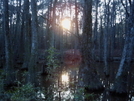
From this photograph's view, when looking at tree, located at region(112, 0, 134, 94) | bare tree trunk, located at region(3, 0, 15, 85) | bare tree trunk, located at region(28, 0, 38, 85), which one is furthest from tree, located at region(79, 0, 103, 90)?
bare tree trunk, located at region(3, 0, 15, 85)

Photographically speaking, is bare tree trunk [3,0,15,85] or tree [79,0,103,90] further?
bare tree trunk [3,0,15,85]

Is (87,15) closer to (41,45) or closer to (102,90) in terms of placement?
(102,90)

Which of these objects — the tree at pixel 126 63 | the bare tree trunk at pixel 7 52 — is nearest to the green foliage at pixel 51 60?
the bare tree trunk at pixel 7 52

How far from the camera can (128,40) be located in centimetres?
764

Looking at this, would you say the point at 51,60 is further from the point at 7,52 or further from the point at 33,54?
the point at 7,52

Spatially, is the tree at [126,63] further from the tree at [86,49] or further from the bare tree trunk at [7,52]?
the bare tree trunk at [7,52]

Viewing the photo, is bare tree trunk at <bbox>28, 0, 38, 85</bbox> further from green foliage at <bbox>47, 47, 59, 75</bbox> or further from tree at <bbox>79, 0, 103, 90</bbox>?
tree at <bbox>79, 0, 103, 90</bbox>

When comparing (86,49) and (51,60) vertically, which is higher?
(86,49)

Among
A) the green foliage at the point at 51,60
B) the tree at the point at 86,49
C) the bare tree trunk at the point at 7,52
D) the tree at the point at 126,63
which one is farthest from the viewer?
the bare tree trunk at the point at 7,52

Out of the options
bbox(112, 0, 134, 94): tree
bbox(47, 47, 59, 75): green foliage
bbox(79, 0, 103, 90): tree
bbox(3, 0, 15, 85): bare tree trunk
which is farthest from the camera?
bbox(3, 0, 15, 85): bare tree trunk

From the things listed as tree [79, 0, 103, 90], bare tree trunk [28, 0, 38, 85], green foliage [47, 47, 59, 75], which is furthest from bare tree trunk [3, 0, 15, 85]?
tree [79, 0, 103, 90]

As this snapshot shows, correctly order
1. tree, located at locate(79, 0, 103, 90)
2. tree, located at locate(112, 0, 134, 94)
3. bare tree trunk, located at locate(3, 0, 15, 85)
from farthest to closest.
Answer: bare tree trunk, located at locate(3, 0, 15, 85) → tree, located at locate(79, 0, 103, 90) → tree, located at locate(112, 0, 134, 94)

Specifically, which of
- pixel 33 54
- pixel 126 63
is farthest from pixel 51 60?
pixel 126 63

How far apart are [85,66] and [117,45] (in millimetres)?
30152
